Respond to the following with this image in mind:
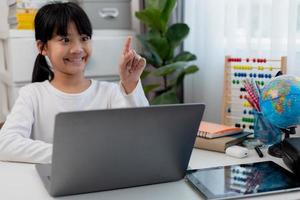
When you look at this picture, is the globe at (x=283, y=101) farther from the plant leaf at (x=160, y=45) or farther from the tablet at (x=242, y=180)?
the plant leaf at (x=160, y=45)

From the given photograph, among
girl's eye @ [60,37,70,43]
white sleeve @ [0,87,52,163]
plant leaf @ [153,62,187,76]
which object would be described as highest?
girl's eye @ [60,37,70,43]

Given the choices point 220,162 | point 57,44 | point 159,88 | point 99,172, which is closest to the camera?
point 99,172

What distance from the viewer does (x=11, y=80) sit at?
2.07 metres

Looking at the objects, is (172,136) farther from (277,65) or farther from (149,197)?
(277,65)

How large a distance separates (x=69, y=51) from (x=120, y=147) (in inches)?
22.3

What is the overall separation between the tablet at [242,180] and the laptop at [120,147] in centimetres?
8

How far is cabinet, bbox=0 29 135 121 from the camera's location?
202 cm

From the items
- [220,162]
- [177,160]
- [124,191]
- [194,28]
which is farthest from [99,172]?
[194,28]

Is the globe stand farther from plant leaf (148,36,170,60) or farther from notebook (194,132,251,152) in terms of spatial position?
plant leaf (148,36,170,60)

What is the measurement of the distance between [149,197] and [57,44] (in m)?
0.66

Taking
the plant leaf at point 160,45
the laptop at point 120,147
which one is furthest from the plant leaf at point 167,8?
the laptop at point 120,147

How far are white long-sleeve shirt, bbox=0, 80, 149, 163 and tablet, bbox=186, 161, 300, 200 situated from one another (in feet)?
1.22

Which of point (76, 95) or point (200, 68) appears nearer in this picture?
point (76, 95)

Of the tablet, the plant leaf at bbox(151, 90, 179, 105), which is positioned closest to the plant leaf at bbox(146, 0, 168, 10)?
the plant leaf at bbox(151, 90, 179, 105)
